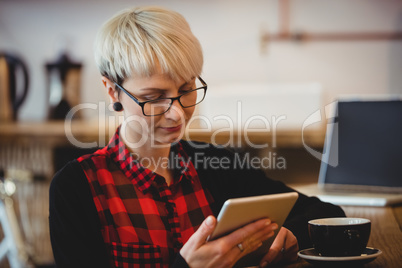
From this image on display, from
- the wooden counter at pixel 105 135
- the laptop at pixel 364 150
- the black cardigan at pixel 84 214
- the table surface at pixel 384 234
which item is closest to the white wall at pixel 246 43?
the wooden counter at pixel 105 135

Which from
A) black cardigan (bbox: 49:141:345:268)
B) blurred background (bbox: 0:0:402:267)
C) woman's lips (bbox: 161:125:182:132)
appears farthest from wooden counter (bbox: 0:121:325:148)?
woman's lips (bbox: 161:125:182:132)

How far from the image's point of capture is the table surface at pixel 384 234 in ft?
2.67

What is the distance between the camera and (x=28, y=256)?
8.47 ft

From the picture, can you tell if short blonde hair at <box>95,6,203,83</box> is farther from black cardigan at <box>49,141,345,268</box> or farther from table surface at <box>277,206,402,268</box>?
table surface at <box>277,206,402,268</box>

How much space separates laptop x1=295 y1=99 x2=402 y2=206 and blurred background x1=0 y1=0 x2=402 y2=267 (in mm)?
950

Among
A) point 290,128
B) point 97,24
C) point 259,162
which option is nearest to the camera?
point 290,128

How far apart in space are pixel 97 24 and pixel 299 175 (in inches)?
54.1

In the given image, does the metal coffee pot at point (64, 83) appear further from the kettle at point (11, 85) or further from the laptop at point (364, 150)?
the laptop at point (364, 150)

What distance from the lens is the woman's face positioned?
0.97 meters

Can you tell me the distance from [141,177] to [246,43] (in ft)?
6.34

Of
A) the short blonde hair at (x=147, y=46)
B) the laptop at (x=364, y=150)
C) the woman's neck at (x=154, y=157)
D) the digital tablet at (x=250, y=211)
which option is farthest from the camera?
the laptop at (x=364, y=150)

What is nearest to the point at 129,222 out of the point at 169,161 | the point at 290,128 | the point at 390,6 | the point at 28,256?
the point at 169,161

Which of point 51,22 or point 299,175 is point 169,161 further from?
point 51,22

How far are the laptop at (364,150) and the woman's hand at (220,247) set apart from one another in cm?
67
